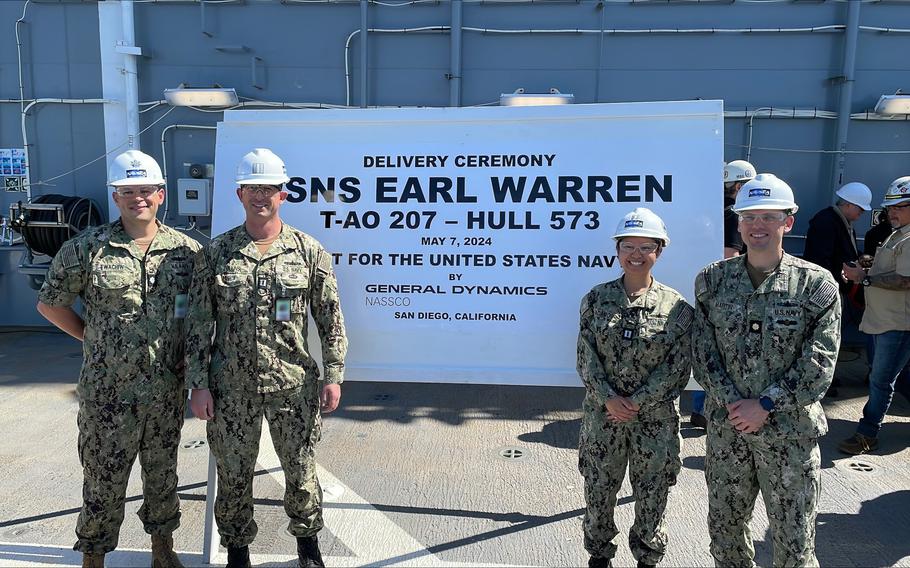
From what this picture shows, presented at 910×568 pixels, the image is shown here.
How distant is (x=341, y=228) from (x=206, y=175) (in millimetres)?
4467

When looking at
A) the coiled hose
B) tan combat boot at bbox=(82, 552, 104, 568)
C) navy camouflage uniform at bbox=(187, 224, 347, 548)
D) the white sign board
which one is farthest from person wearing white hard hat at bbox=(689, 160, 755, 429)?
the coiled hose

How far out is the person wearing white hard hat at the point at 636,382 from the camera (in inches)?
94.5

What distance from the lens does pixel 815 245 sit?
4.83 metres

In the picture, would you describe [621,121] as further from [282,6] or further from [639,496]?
[282,6]

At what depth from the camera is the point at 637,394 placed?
2.39 meters

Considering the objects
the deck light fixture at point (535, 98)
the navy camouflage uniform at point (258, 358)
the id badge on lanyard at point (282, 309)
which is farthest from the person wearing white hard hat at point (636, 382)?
the deck light fixture at point (535, 98)

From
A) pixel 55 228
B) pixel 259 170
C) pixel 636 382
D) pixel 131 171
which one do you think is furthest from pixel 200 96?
pixel 636 382

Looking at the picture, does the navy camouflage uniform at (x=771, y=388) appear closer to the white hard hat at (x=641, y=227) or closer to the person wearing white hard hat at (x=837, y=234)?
the white hard hat at (x=641, y=227)

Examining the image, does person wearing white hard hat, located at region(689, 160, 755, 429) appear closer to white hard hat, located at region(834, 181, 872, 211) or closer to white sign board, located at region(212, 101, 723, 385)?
white hard hat, located at region(834, 181, 872, 211)

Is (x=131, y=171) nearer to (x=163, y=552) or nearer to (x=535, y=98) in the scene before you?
(x=163, y=552)

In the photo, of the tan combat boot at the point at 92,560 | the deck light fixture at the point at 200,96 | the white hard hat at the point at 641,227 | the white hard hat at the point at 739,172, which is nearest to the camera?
the white hard hat at the point at 641,227

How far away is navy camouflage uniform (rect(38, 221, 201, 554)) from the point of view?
2512mm

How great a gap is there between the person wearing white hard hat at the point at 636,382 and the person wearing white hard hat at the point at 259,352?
1149 mm

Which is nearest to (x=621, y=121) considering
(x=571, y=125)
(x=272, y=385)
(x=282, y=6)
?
(x=571, y=125)
